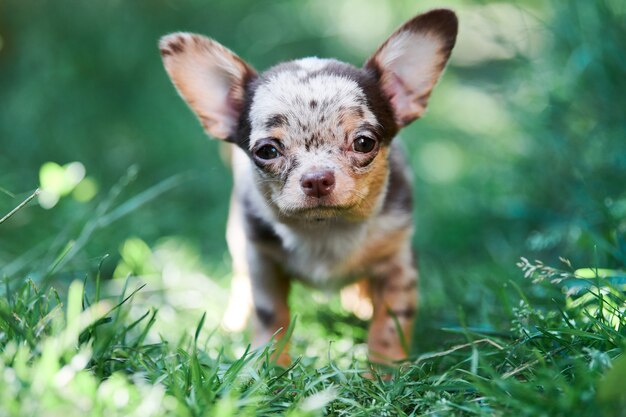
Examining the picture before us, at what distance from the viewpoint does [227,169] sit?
5965mm

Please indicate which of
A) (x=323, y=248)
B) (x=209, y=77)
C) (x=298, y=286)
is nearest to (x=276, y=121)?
(x=209, y=77)

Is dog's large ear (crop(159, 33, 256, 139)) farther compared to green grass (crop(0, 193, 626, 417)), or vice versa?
dog's large ear (crop(159, 33, 256, 139))

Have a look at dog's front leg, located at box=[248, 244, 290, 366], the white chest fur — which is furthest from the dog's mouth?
dog's front leg, located at box=[248, 244, 290, 366]

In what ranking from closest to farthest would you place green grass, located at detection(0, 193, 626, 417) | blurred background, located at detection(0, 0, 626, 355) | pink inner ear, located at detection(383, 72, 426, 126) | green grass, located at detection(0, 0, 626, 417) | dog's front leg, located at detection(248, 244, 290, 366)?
green grass, located at detection(0, 193, 626, 417), green grass, located at detection(0, 0, 626, 417), pink inner ear, located at detection(383, 72, 426, 126), dog's front leg, located at detection(248, 244, 290, 366), blurred background, located at detection(0, 0, 626, 355)

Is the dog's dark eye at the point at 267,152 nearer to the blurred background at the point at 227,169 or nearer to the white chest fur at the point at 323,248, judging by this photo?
the white chest fur at the point at 323,248

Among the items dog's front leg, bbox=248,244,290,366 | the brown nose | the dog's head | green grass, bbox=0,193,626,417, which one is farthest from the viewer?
dog's front leg, bbox=248,244,290,366

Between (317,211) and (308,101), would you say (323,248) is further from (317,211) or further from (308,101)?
(308,101)

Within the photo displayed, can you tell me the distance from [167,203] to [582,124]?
3135 mm

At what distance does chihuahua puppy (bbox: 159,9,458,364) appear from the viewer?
2.86 m

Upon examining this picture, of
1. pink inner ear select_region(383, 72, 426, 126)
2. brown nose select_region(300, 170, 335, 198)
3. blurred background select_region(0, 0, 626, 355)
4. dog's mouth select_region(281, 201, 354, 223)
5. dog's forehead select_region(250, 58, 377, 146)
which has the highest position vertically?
dog's forehead select_region(250, 58, 377, 146)

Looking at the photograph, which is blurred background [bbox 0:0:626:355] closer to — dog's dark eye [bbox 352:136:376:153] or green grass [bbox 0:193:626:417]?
green grass [bbox 0:193:626:417]

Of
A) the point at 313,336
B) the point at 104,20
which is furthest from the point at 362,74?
the point at 104,20

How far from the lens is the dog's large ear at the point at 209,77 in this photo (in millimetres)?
3139

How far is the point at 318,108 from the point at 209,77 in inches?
26.5
